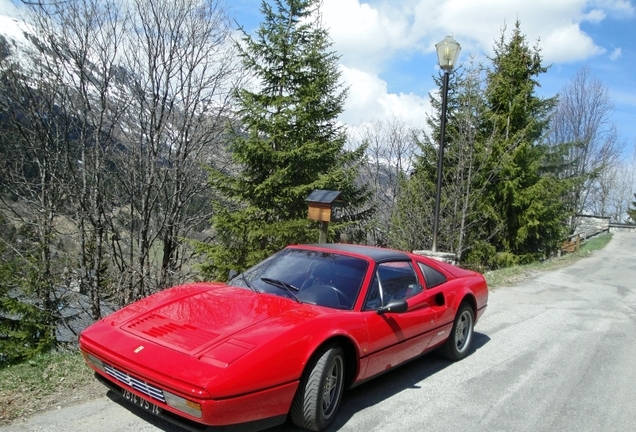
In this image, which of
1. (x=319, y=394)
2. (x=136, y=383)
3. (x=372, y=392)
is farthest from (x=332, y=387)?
(x=136, y=383)

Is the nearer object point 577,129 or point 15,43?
point 15,43

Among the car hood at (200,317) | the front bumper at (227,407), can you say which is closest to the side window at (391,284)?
the car hood at (200,317)

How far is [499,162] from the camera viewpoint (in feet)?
57.0

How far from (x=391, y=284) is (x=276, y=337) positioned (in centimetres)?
161

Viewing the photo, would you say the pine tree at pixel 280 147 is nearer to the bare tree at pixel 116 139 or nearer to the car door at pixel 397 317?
the bare tree at pixel 116 139

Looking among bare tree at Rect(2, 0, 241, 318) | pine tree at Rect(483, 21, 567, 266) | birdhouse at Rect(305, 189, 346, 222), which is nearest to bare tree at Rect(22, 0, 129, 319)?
bare tree at Rect(2, 0, 241, 318)

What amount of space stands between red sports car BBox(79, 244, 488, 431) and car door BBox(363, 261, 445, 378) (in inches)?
0.4

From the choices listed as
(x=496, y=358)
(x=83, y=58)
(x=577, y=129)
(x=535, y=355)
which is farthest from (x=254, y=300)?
(x=577, y=129)

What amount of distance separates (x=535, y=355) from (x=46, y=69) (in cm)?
1281

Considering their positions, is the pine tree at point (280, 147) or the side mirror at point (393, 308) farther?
the pine tree at point (280, 147)

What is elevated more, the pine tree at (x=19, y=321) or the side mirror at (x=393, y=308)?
the side mirror at (x=393, y=308)

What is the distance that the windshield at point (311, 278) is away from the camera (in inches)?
156

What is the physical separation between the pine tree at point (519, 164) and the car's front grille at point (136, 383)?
1590 centimetres

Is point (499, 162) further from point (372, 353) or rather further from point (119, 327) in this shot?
point (119, 327)
